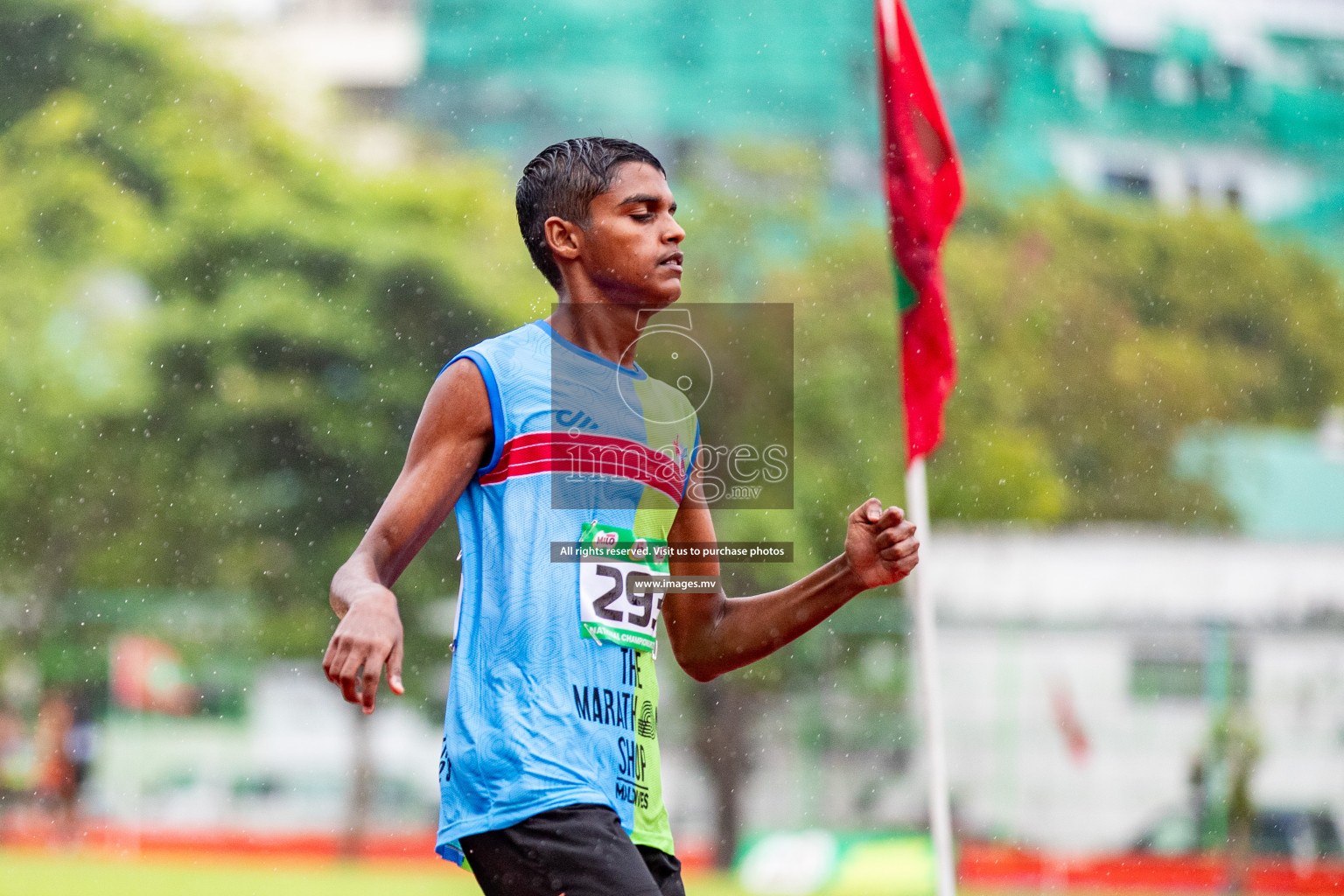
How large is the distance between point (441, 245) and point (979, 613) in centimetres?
782

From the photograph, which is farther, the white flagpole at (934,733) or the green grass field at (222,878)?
the green grass field at (222,878)

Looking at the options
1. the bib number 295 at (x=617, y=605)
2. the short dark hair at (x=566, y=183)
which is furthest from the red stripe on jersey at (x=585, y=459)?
the short dark hair at (x=566, y=183)

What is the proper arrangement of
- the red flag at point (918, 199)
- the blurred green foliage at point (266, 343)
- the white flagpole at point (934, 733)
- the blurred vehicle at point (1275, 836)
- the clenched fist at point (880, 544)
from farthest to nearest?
the blurred green foliage at point (266, 343)
the blurred vehicle at point (1275, 836)
the red flag at point (918, 199)
the white flagpole at point (934, 733)
the clenched fist at point (880, 544)

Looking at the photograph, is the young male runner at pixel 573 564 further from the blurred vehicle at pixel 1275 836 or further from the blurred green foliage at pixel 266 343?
the blurred green foliage at pixel 266 343

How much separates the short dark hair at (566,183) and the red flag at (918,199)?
2605 millimetres

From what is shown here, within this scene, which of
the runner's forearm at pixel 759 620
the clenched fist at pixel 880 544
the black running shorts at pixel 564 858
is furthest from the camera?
the runner's forearm at pixel 759 620

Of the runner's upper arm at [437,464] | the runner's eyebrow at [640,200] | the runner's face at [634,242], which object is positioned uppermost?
the runner's eyebrow at [640,200]

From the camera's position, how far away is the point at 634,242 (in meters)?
2.57

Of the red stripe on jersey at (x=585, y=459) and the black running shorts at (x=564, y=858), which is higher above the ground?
the red stripe on jersey at (x=585, y=459)

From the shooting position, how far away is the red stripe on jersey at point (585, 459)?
2.40m

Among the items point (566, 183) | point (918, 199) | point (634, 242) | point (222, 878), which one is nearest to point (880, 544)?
point (634, 242)

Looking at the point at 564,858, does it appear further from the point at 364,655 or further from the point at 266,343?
the point at 266,343

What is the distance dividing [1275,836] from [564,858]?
1357 cm

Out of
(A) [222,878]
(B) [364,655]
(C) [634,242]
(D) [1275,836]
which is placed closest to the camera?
(B) [364,655]
